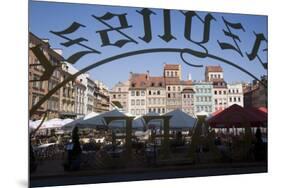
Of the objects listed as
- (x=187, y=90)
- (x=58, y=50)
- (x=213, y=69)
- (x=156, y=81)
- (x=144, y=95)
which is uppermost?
(x=58, y=50)

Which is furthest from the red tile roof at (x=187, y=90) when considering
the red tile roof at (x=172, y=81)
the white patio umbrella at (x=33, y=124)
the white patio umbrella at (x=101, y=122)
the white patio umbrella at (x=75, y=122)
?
the white patio umbrella at (x=33, y=124)

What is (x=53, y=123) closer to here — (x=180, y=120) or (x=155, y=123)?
(x=155, y=123)

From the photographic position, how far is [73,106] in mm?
8633

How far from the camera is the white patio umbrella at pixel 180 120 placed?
30.5 ft

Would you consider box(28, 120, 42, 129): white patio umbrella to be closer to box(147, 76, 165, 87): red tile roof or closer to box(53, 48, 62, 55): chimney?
box(53, 48, 62, 55): chimney

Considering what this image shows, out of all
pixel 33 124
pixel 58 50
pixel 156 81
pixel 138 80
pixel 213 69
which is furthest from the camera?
pixel 213 69

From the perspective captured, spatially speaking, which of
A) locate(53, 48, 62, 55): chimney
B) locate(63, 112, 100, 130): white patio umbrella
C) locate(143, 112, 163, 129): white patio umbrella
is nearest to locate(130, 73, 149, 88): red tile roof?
locate(143, 112, 163, 129): white patio umbrella

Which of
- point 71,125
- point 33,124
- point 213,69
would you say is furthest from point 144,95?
point 33,124

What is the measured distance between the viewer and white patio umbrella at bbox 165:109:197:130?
30.5 feet

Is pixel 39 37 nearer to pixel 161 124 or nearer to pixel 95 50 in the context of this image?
pixel 95 50

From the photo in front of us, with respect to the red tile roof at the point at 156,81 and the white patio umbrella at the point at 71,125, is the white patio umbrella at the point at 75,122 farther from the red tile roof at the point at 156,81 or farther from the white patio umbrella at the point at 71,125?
the red tile roof at the point at 156,81

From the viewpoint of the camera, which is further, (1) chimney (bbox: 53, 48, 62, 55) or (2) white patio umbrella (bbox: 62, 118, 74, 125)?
(2) white patio umbrella (bbox: 62, 118, 74, 125)

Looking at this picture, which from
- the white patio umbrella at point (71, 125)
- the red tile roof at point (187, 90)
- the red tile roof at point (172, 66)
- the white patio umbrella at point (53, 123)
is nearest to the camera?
the white patio umbrella at point (53, 123)

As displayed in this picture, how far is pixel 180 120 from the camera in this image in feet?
30.5
